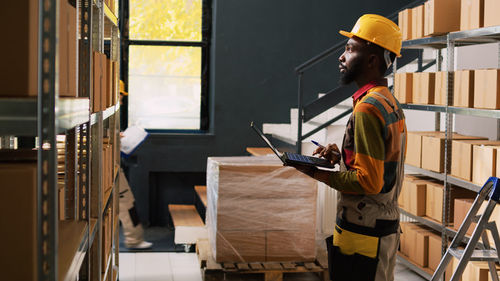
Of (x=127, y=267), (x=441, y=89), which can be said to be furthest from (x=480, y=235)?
A: (x=127, y=267)

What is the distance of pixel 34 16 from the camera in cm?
147

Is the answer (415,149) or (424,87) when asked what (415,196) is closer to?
(415,149)

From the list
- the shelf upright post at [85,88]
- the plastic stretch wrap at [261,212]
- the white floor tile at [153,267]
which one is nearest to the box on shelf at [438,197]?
the plastic stretch wrap at [261,212]

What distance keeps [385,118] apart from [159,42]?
6.04 m

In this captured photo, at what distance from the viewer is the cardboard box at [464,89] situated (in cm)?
484

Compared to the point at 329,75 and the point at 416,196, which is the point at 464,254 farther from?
the point at 329,75

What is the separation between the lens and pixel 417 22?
5.71m

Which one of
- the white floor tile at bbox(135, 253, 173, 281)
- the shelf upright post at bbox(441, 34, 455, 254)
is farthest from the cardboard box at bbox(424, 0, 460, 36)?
the white floor tile at bbox(135, 253, 173, 281)

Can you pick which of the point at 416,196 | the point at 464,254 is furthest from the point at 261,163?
the point at 464,254

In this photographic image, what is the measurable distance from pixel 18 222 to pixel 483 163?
12.7ft

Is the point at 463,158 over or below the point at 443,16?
below

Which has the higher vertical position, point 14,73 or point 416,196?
point 14,73

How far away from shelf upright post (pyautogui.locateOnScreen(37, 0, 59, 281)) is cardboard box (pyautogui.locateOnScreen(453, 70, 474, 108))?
4.01 m

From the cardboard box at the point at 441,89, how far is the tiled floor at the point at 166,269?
5.14 feet
